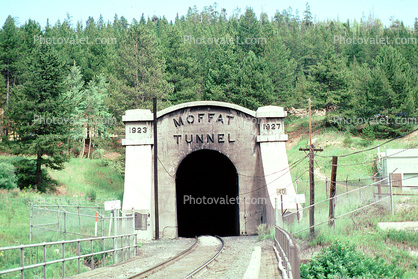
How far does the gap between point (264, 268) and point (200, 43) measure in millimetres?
74428

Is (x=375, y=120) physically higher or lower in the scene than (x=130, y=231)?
higher

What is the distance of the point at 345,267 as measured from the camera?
13.3 meters

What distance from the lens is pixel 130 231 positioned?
2119cm

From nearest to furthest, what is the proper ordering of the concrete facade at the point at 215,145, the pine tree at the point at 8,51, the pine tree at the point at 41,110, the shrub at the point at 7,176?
1. the concrete facade at the point at 215,145
2. the shrub at the point at 7,176
3. the pine tree at the point at 41,110
4. the pine tree at the point at 8,51

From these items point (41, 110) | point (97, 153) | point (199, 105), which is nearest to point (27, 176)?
point (41, 110)

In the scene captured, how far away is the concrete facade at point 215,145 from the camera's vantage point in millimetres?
28969

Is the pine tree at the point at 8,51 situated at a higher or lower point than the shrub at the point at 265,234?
higher

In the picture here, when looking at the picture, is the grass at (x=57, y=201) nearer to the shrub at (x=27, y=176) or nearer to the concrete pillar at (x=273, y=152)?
the shrub at (x=27, y=176)

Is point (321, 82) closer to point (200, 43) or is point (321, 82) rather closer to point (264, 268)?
point (200, 43)

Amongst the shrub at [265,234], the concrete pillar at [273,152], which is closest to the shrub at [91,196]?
the concrete pillar at [273,152]

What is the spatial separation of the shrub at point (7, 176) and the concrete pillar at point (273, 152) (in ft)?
64.7

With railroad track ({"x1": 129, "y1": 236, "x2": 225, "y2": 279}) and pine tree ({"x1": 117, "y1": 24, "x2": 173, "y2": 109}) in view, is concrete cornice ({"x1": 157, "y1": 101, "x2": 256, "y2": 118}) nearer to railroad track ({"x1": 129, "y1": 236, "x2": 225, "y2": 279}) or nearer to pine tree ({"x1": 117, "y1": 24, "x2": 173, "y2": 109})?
railroad track ({"x1": 129, "y1": 236, "x2": 225, "y2": 279})

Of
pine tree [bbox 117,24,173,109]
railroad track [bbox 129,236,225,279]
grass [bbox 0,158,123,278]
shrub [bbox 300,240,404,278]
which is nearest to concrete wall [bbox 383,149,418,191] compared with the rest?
railroad track [bbox 129,236,225,279]

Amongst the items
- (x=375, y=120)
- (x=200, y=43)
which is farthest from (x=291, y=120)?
(x=200, y=43)
